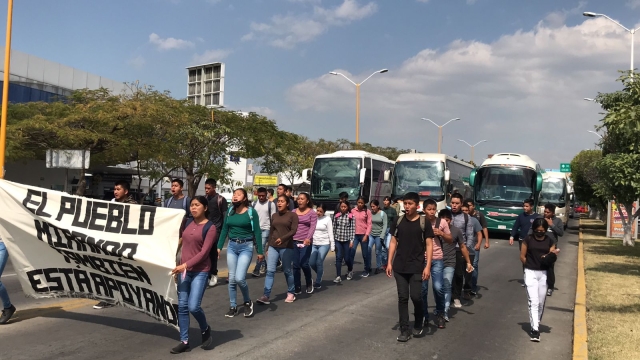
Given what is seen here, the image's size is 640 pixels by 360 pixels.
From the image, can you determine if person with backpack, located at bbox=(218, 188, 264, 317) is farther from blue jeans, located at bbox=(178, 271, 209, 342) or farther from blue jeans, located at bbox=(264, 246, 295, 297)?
blue jeans, located at bbox=(178, 271, 209, 342)

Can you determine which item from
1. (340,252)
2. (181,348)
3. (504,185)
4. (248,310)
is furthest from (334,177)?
(181,348)

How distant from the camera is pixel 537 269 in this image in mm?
7738

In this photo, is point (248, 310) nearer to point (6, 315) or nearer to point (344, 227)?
point (6, 315)

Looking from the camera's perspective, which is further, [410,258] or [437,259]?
[437,259]

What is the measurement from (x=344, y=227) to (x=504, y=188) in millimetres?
15962

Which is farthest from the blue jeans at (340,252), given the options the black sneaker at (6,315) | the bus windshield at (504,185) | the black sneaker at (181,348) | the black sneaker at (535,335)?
the bus windshield at (504,185)

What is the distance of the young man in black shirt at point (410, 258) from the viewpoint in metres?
7.19

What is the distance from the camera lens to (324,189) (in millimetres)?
26875

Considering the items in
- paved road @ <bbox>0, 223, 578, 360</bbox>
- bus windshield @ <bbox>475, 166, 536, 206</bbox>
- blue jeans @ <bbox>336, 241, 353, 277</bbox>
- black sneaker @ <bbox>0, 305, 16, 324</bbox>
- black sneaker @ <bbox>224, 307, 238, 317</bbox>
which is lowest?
paved road @ <bbox>0, 223, 578, 360</bbox>

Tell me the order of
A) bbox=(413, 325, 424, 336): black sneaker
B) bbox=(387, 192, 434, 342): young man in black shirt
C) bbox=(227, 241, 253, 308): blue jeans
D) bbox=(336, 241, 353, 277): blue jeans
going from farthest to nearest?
bbox=(336, 241, 353, 277): blue jeans
bbox=(227, 241, 253, 308): blue jeans
bbox=(413, 325, 424, 336): black sneaker
bbox=(387, 192, 434, 342): young man in black shirt

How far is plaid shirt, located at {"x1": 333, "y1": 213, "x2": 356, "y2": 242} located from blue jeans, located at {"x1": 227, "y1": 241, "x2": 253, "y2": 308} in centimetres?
421

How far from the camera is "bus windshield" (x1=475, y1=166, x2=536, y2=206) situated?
26.3m

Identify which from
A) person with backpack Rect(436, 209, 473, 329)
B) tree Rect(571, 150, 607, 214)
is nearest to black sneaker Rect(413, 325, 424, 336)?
person with backpack Rect(436, 209, 473, 329)

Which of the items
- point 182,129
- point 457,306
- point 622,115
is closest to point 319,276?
point 457,306
